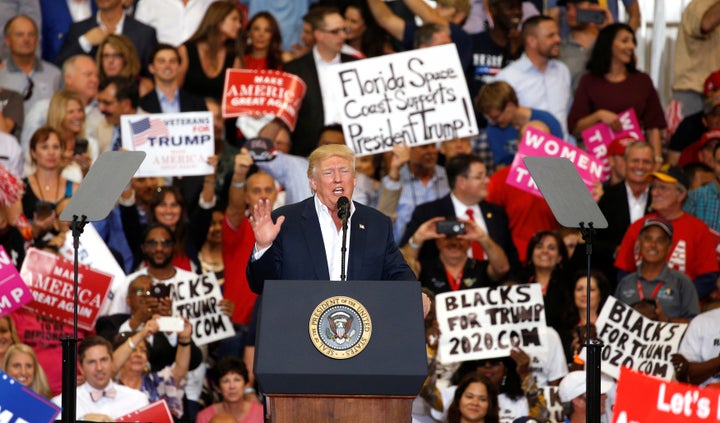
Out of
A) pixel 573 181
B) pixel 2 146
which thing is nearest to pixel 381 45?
pixel 2 146

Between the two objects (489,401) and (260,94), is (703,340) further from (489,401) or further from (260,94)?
(260,94)

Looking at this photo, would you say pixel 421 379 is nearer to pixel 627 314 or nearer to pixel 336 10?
pixel 627 314

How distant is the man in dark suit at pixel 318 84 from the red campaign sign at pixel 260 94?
39cm

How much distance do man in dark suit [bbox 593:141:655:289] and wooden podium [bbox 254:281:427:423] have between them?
4.74m

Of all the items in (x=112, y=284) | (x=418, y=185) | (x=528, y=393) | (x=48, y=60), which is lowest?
(x=528, y=393)

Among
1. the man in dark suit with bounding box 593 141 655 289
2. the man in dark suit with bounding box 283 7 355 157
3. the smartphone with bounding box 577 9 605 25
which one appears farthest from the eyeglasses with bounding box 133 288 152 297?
the smartphone with bounding box 577 9 605 25

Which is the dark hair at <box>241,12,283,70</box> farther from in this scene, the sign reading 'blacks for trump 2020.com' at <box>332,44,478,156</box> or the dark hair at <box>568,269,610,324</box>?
the dark hair at <box>568,269,610,324</box>

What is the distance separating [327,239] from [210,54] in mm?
5015

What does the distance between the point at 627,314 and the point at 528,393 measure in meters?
0.74

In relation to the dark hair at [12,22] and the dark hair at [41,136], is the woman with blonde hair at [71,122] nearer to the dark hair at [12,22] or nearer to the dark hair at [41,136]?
the dark hair at [41,136]

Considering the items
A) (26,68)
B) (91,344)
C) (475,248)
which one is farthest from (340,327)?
(26,68)

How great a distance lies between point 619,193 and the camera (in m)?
9.66

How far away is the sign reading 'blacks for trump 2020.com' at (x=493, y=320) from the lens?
836 centimetres

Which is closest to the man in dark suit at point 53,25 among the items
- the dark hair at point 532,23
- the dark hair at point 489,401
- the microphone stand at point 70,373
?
the dark hair at point 532,23
